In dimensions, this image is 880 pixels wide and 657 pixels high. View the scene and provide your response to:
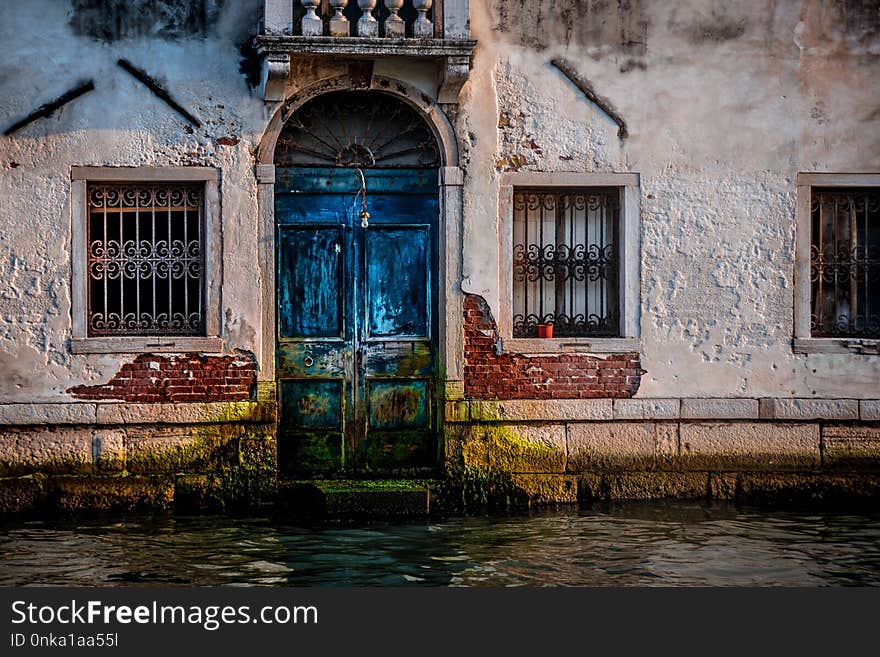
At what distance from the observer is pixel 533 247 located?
34.8ft

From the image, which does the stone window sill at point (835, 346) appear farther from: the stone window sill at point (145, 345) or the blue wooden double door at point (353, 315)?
the stone window sill at point (145, 345)

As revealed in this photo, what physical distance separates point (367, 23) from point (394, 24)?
20 cm

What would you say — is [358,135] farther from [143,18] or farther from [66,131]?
[66,131]

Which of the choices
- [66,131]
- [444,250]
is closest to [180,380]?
[66,131]

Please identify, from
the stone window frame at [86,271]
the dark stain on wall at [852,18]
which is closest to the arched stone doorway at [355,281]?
the stone window frame at [86,271]

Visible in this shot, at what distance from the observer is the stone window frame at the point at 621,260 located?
1043 centimetres

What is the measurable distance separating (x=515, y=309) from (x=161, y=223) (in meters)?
2.84

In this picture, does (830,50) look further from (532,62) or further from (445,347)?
(445,347)

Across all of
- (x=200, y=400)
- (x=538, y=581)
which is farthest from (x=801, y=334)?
(x=200, y=400)

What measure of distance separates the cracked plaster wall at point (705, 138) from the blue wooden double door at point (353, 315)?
23.3 inches

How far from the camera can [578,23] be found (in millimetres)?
10422

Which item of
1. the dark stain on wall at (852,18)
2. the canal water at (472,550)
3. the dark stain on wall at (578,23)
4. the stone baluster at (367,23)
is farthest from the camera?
Result: the dark stain on wall at (852,18)

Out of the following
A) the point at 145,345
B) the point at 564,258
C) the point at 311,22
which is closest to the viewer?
the point at 311,22

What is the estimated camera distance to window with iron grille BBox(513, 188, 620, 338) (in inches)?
418
